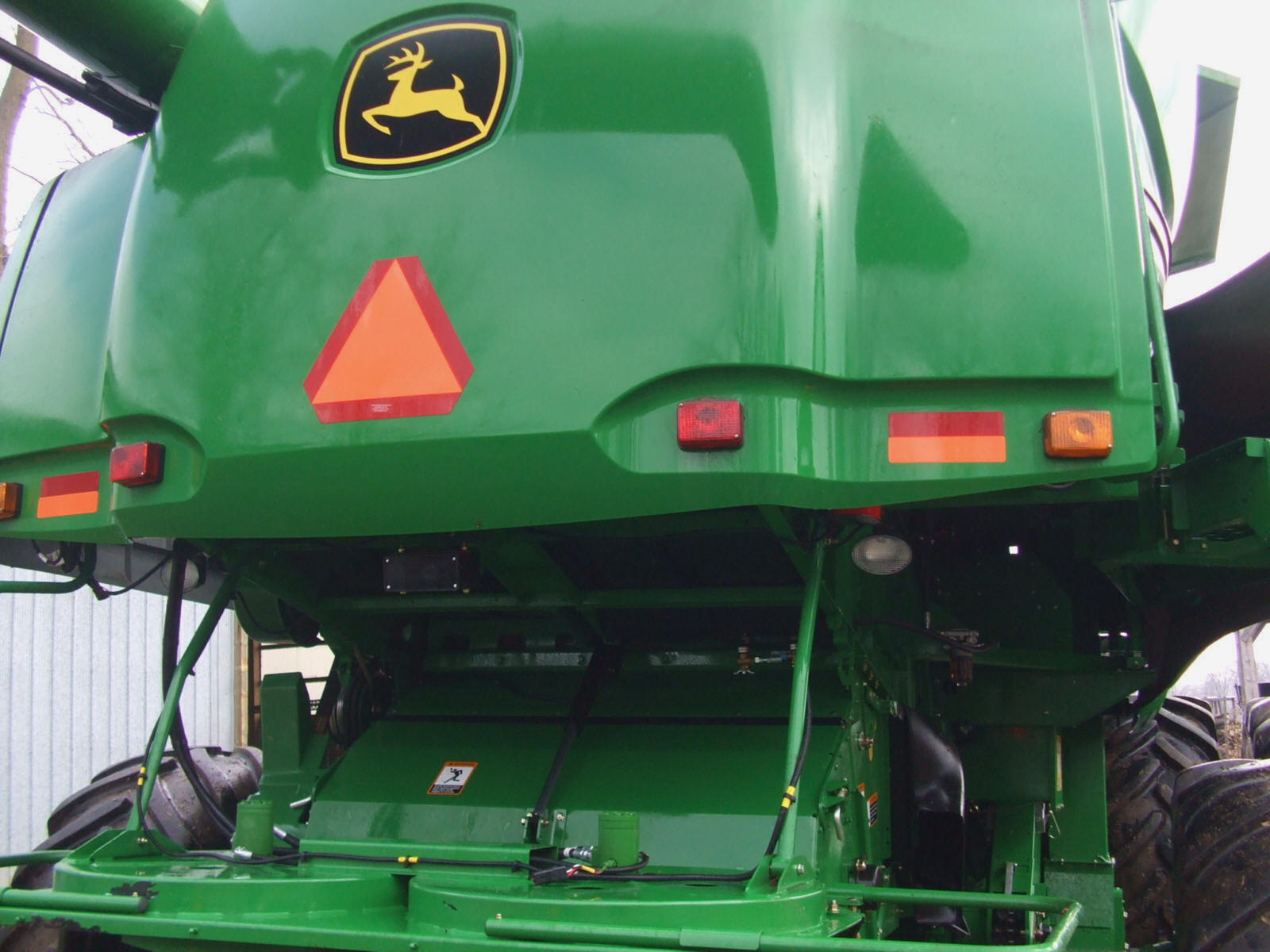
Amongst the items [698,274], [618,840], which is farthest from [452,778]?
[698,274]

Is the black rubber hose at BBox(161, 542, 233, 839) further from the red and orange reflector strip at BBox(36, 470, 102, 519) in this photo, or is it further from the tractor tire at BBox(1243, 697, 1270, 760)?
the tractor tire at BBox(1243, 697, 1270, 760)

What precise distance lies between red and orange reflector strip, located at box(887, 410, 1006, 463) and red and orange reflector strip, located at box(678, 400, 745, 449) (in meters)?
0.34

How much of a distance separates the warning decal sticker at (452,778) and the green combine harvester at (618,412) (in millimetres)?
24

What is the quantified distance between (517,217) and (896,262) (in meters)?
0.85

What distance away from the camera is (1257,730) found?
226 inches

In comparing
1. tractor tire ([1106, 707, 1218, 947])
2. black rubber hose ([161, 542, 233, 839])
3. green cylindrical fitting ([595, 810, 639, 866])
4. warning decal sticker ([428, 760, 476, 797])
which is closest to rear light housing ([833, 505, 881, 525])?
green cylindrical fitting ([595, 810, 639, 866])

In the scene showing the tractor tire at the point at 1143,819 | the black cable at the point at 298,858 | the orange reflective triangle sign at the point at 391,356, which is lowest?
the tractor tire at the point at 1143,819

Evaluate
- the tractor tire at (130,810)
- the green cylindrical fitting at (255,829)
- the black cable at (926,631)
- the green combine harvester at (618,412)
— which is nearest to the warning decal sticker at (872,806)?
the green combine harvester at (618,412)

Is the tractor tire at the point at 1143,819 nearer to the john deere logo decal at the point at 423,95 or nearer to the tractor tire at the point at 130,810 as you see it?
the tractor tire at the point at 130,810

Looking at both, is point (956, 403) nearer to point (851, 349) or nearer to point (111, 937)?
point (851, 349)

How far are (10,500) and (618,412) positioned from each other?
1.96m

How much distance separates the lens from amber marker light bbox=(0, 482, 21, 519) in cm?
356

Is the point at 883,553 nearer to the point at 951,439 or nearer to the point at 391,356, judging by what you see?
the point at 951,439

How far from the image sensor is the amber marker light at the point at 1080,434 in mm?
2617
